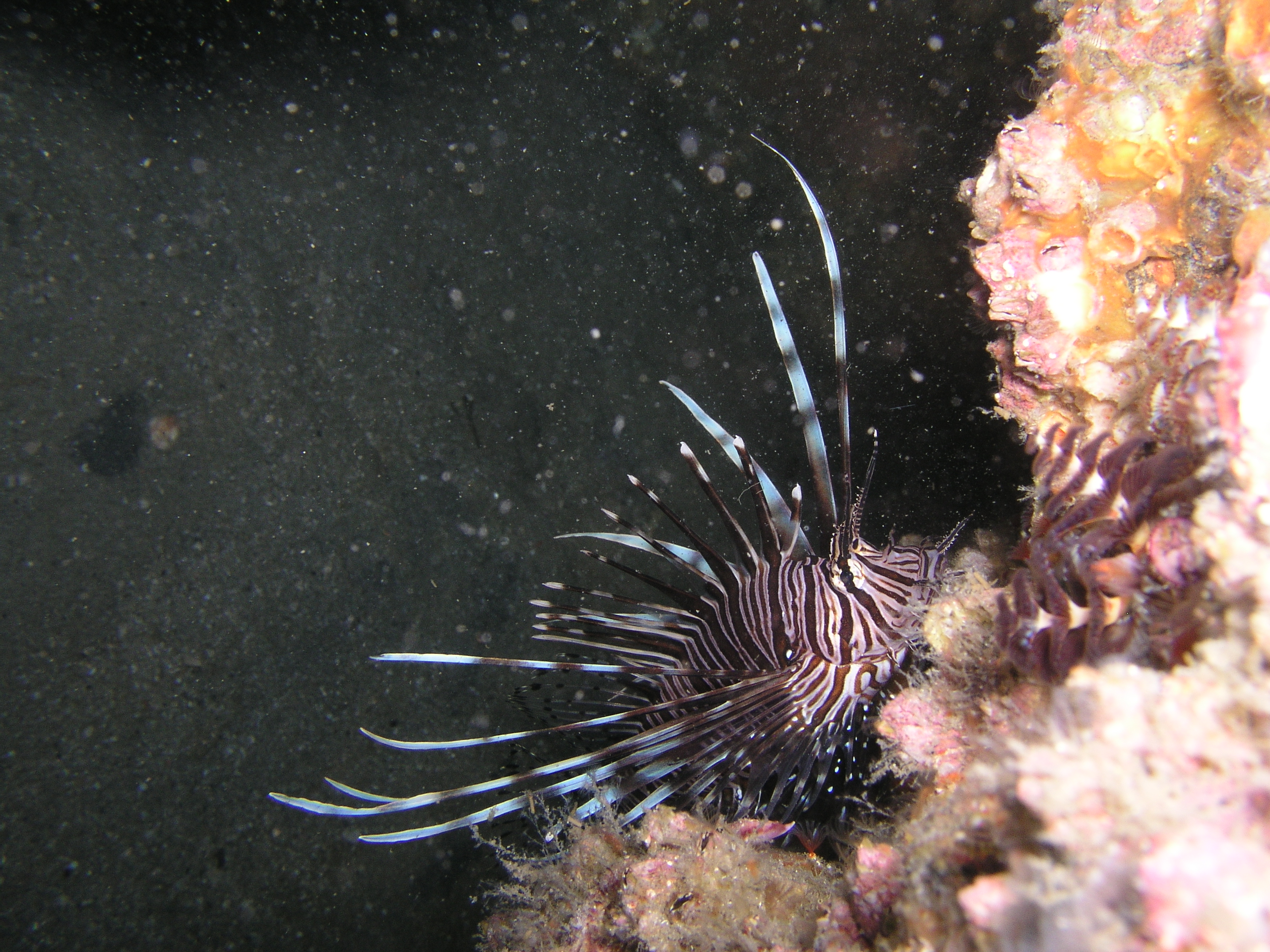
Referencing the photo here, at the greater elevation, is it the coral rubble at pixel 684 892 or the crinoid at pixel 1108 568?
the crinoid at pixel 1108 568

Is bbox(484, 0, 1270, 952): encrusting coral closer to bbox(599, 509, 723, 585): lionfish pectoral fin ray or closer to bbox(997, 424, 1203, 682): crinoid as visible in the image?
bbox(997, 424, 1203, 682): crinoid

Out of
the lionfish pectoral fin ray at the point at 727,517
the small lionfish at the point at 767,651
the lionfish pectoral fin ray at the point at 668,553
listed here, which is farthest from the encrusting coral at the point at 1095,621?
the lionfish pectoral fin ray at the point at 668,553

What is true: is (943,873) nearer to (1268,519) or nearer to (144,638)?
(1268,519)

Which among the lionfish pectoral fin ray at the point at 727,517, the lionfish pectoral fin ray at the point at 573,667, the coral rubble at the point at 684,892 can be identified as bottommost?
the coral rubble at the point at 684,892

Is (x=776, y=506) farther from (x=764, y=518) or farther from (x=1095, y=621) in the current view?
(x=1095, y=621)

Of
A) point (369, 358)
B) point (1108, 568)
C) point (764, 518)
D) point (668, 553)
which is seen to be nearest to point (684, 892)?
point (668, 553)

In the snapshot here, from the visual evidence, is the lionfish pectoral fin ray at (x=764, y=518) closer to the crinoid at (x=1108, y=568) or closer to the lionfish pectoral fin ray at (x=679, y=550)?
the lionfish pectoral fin ray at (x=679, y=550)

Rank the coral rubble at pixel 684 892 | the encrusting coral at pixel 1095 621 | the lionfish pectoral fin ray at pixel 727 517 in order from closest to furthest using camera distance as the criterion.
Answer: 1. the encrusting coral at pixel 1095 621
2. the coral rubble at pixel 684 892
3. the lionfish pectoral fin ray at pixel 727 517
